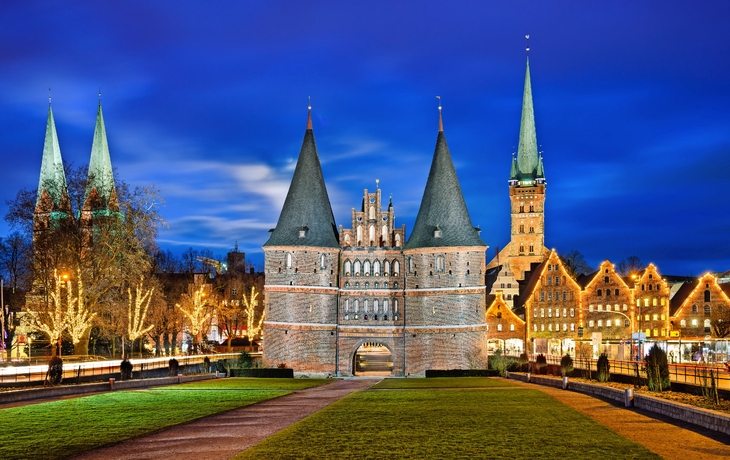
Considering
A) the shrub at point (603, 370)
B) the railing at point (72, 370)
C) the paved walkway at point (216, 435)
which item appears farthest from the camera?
the railing at point (72, 370)

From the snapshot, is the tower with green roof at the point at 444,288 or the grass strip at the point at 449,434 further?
the tower with green roof at the point at 444,288

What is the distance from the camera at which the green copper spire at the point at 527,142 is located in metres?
144

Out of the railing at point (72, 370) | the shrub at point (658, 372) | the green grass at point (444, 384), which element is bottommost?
the green grass at point (444, 384)

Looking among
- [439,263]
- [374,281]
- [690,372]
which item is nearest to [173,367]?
[374,281]

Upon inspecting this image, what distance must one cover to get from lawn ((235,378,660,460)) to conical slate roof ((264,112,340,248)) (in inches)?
1561

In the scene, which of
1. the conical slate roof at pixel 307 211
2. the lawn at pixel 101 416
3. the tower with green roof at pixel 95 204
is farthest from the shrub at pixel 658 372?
the tower with green roof at pixel 95 204

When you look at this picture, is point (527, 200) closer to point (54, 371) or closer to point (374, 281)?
point (374, 281)

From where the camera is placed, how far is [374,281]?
79250mm

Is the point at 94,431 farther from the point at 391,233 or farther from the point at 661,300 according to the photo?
the point at 661,300

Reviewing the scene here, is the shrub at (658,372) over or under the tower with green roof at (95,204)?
under

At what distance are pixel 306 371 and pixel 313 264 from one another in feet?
31.3

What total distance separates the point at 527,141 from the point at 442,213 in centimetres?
7194

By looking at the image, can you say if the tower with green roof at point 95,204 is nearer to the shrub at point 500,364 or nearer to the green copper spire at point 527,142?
the shrub at point 500,364

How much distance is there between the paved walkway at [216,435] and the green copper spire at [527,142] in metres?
112
